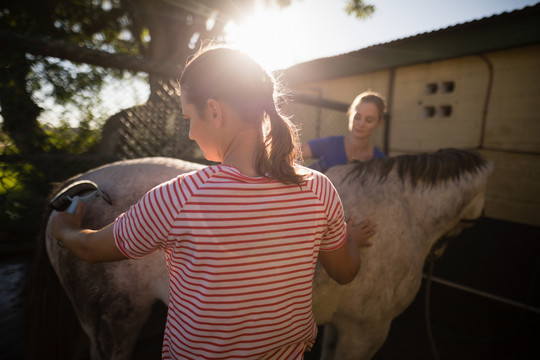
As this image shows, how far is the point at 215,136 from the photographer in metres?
0.82

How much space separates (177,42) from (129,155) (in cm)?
707

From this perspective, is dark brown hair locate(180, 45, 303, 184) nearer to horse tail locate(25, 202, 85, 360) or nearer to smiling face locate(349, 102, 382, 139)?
horse tail locate(25, 202, 85, 360)

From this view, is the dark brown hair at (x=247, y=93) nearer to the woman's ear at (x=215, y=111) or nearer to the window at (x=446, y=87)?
the woman's ear at (x=215, y=111)

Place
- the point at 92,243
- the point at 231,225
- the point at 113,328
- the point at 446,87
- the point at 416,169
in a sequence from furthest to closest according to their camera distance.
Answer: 1. the point at 446,87
2. the point at 416,169
3. the point at 113,328
4. the point at 92,243
5. the point at 231,225

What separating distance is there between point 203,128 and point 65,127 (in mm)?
2623

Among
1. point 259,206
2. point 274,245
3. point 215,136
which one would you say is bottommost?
point 274,245

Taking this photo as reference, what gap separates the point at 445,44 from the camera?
572cm

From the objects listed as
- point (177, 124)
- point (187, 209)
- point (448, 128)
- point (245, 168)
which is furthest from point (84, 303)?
point (448, 128)

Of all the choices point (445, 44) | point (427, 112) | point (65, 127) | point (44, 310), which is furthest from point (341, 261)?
point (427, 112)

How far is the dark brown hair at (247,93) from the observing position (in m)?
0.75

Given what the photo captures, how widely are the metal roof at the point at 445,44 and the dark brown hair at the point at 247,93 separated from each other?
614 cm

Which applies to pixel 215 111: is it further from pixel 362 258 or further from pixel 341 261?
pixel 362 258

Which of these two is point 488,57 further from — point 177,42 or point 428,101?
point 177,42

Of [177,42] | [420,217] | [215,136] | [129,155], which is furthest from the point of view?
[177,42]
